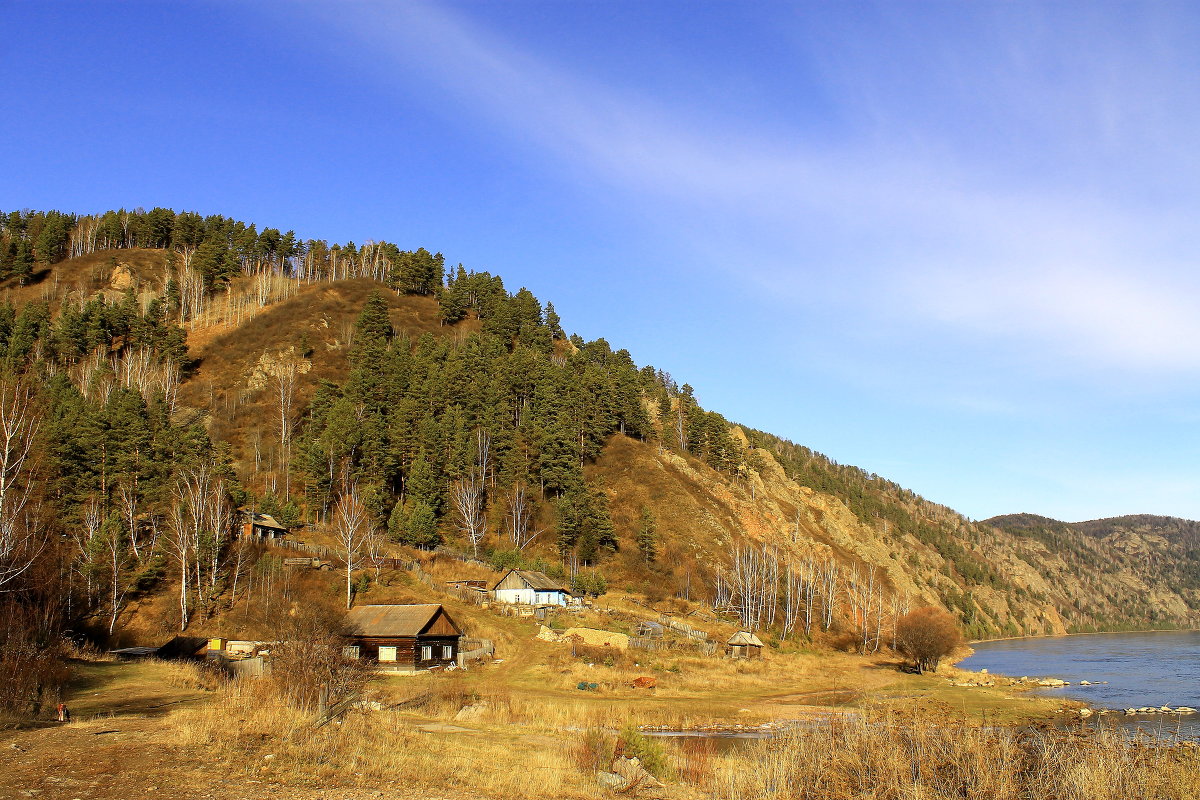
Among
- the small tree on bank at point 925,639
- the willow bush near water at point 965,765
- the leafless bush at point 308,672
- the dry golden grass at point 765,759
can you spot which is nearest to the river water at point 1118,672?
the small tree on bank at point 925,639

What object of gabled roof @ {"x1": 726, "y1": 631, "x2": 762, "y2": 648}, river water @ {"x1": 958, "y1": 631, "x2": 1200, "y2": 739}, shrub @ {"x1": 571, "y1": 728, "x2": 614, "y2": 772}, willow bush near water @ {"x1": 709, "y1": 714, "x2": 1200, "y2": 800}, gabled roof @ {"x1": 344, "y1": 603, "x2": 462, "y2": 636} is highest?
willow bush near water @ {"x1": 709, "y1": 714, "x2": 1200, "y2": 800}

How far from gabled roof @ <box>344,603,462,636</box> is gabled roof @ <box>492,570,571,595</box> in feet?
39.1

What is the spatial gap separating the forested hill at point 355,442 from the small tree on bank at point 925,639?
12.1 m

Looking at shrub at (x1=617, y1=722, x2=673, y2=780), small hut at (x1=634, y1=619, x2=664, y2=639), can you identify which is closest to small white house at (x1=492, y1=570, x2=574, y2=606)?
small hut at (x1=634, y1=619, x2=664, y2=639)

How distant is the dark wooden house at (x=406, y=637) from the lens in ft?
160

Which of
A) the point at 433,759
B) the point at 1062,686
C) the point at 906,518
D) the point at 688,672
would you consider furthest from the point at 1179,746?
the point at 906,518

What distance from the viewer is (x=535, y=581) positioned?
63.5 m

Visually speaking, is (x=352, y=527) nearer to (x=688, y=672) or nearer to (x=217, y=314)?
(x=688, y=672)

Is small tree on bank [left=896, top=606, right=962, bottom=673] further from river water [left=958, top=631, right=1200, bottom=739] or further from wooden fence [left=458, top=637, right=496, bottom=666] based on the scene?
wooden fence [left=458, top=637, right=496, bottom=666]

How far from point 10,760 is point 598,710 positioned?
2451 centimetres

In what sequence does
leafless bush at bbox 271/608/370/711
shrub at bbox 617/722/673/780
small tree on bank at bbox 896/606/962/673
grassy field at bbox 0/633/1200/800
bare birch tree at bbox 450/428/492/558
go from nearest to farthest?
grassy field at bbox 0/633/1200/800
shrub at bbox 617/722/673/780
leafless bush at bbox 271/608/370/711
small tree on bank at bbox 896/606/962/673
bare birch tree at bbox 450/428/492/558

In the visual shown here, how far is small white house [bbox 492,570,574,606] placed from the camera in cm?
6253

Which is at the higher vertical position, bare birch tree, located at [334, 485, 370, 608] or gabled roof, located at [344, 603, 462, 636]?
bare birch tree, located at [334, 485, 370, 608]

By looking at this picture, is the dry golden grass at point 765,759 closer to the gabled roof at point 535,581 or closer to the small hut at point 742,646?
the small hut at point 742,646
